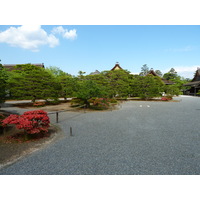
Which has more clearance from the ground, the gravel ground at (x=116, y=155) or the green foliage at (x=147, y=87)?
the green foliage at (x=147, y=87)

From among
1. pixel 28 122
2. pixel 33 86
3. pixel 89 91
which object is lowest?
pixel 28 122

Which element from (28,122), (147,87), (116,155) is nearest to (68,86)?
(28,122)

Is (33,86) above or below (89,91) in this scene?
above

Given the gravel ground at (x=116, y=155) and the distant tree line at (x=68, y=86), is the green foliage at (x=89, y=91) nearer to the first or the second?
the distant tree line at (x=68, y=86)

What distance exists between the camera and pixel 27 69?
2516 centimetres

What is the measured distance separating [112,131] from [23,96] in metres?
12.7

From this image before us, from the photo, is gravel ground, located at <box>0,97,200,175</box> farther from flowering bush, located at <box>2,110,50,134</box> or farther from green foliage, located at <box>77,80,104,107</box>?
green foliage, located at <box>77,80,104,107</box>

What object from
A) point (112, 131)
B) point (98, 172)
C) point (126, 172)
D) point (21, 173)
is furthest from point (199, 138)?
point (21, 173)

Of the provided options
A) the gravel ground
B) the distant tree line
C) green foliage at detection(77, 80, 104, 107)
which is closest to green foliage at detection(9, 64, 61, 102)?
the distant tree line

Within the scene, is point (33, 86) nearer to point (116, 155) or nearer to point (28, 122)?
point (28, 122)

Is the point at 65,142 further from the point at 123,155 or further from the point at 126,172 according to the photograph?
the point at 126,172

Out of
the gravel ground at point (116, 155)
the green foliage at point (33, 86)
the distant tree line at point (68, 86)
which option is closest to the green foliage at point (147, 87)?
the distant tree line at point (68, 86)

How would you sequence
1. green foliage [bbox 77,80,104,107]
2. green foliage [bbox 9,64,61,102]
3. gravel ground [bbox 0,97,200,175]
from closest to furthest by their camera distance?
gravel ground [bbox 0,97,200,175], green foliage [bbox 77,80,104,107], green foliage [bbox 9,64,61,102]

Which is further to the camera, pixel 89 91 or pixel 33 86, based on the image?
pixel 33 86
